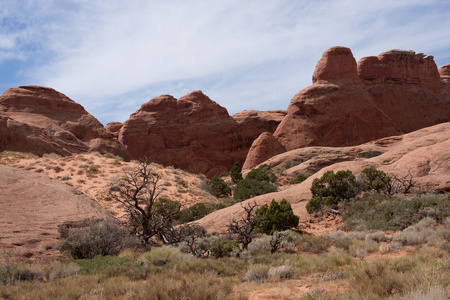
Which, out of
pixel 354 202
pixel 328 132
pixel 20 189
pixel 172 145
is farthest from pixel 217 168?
pixel 20 189

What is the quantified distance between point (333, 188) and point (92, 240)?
1149 cm

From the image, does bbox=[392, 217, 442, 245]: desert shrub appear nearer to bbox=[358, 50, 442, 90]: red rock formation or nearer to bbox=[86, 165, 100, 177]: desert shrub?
bbox=[86, 165, 100, 177]: desert shrub

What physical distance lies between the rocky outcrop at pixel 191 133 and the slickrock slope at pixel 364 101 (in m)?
7.65

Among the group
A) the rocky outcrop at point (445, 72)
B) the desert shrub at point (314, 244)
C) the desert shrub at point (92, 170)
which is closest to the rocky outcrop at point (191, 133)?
the desert shrub at point (92, 170)

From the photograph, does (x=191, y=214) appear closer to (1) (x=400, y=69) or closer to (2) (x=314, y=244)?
(2) (x=314, y=244)

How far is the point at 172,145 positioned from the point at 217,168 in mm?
8601

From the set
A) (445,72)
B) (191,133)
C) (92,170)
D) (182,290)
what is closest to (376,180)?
(182,290)

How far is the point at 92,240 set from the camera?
374 inches

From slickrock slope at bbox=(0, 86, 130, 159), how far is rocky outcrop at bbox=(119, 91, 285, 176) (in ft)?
43.3

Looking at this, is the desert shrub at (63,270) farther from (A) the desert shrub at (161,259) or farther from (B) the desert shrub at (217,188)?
(B) the desert shrub at (217,188)

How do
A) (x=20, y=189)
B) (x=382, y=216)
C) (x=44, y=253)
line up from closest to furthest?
(x=44, y=253)
(x=20, y=189)
(x=382, y=216)

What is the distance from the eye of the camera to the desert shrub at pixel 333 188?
16.2 m

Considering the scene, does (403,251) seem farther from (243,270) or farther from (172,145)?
(172,145)

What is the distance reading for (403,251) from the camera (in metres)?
9.55
